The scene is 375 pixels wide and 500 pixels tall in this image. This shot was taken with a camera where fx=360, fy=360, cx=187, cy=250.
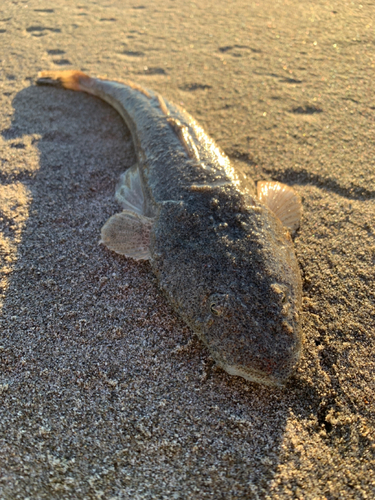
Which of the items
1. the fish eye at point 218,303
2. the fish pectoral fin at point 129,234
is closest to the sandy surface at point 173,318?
the fish pectoral fin at point 129,234

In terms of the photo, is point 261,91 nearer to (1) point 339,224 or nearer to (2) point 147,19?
(1) point 339,224

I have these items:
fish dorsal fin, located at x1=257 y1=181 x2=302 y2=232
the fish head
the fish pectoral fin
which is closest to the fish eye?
the fish head

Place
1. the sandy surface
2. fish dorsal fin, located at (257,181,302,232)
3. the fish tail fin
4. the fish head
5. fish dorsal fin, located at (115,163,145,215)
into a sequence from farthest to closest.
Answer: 1. the fish tail fin
2. fish dorsal fin, located at (115,163,145,215)
3. fish dorsal fin, located at (257,181,302,232)
4. the fish head
5. the sandy surface

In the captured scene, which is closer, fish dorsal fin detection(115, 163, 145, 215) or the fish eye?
the fish eye

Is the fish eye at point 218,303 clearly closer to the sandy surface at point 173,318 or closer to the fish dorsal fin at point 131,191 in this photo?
the sandy surface at point 173,318

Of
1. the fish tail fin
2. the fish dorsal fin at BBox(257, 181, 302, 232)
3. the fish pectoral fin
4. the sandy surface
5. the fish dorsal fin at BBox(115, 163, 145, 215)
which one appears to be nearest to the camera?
the sandy surface

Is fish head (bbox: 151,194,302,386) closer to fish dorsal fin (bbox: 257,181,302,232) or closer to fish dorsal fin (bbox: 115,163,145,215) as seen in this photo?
fish dorsal fin (bbox: 257,181,302,232)

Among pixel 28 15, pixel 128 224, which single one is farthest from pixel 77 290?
pixel 28 15

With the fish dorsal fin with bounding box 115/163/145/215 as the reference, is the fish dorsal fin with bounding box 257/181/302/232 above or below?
above
